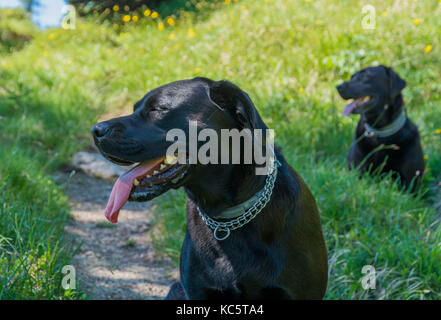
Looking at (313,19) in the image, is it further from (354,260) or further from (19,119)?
(354,260)

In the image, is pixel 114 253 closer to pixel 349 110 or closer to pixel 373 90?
pixel 349 110

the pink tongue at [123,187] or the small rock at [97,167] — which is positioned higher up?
the pink tongue at [123,187]

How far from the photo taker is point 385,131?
446cm

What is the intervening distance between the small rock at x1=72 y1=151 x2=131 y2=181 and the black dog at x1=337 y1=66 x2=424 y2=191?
2.45 meters

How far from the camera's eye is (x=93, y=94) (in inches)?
281

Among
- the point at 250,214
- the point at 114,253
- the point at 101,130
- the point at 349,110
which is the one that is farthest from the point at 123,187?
the point at 349,110

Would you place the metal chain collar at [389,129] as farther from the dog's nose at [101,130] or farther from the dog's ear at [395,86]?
the dog's nose at [101,130]

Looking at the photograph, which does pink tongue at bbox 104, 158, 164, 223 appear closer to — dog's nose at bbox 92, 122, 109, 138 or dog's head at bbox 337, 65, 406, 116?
dog's nose at bbox 92, 122, 109, 138

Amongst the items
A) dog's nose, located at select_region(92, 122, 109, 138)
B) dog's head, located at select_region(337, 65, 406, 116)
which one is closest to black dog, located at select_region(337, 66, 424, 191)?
dog's head, located at select_region(337, 65, 406, 116)

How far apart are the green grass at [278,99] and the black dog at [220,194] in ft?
3.00

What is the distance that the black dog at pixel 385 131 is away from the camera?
14.3ft

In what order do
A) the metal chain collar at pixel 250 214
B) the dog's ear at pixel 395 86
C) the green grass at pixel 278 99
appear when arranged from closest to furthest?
the metal chain collar at pixel 250 214 → the green grass at pixel 278 99 → the dog's ear at pixel 395 86

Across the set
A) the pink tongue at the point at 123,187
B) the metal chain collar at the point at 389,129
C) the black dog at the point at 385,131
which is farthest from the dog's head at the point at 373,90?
the pink tongue at the point at 123,187

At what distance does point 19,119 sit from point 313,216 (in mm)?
4394
